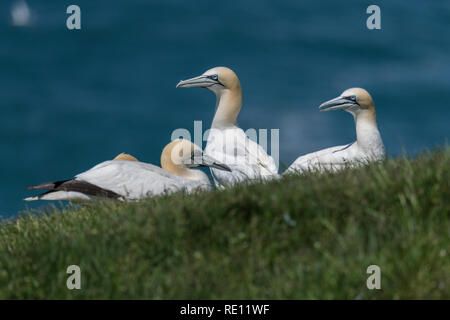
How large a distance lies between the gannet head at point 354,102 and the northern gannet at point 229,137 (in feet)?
5.13

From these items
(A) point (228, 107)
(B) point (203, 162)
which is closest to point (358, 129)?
(A) point (228, 107)

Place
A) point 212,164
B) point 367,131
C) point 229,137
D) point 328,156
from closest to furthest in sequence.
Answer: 1. point 212,164
2. point 328,156
3. point 367,131
4. point 229,137

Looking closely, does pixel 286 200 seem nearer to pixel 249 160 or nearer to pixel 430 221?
pixel 430 221

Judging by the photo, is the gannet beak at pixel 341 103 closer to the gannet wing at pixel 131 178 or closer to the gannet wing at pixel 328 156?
the gannet wing at pixel 328 156

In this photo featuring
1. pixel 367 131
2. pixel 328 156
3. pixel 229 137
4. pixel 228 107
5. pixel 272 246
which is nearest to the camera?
pixel 272 246

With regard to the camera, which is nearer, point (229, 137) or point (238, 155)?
point (238, 155)

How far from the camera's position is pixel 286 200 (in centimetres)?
656

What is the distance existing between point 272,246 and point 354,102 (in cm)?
677

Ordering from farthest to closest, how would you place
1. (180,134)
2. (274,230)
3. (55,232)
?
(180,134) → (55,232) → (274,230)

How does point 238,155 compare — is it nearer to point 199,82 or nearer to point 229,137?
point 229,137

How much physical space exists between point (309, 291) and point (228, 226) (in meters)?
1.16

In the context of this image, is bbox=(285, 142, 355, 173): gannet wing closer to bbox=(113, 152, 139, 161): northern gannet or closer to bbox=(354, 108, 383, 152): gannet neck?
bbox=(354, 108, 383, 152): gannet neck

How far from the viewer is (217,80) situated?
44.8ft
